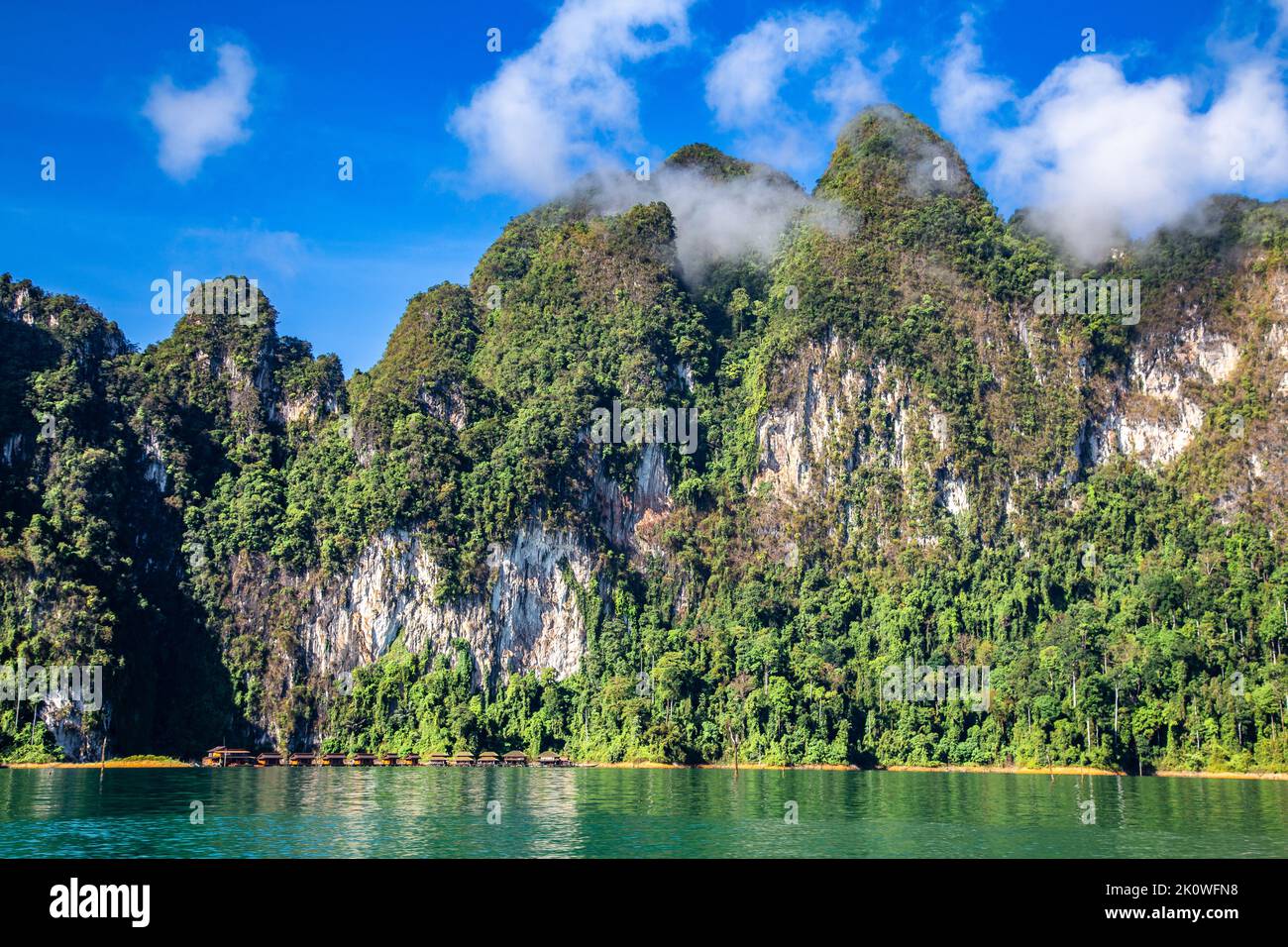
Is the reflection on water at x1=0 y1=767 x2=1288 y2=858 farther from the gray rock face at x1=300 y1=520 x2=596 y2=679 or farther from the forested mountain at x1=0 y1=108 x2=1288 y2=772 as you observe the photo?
the gray rock face at x1=300 y1=520 x2=596 y2=679

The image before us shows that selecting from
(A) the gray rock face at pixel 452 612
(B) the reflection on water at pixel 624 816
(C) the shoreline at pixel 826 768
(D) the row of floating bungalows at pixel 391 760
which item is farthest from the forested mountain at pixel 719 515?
(B) the reflection on water at pixel 624 816

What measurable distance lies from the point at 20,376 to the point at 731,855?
7508cm

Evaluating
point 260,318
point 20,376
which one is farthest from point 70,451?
point 260,318

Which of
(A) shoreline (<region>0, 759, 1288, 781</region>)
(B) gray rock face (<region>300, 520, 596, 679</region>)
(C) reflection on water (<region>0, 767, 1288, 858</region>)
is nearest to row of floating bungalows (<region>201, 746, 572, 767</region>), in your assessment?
(A) shoreline (<region>0, 759, 1288, 781</region>)

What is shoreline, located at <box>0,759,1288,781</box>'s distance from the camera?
6681cm

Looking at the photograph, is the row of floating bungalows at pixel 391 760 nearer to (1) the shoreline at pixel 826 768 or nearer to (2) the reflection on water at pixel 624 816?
(1) the shoreline at pixel 826 768

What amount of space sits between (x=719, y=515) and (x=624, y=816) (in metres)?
54.6

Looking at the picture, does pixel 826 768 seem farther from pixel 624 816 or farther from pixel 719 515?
pixel 624 816

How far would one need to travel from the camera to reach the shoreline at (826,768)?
66812 mm

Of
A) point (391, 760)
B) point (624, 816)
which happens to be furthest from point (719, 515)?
point (624, 816)

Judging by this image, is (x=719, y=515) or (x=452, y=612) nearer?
(x=452, y=612)

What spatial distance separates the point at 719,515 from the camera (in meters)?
94.8
